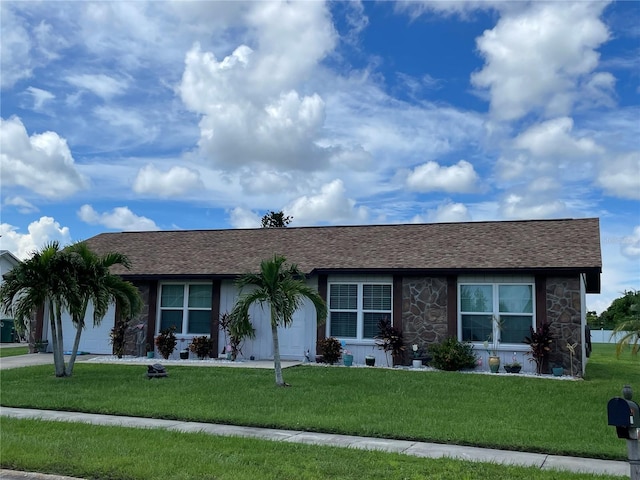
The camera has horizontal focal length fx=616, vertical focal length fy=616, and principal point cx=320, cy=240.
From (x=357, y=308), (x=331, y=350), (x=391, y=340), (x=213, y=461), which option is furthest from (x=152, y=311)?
(x=213, y=461)

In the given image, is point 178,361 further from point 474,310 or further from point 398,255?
point 474,310

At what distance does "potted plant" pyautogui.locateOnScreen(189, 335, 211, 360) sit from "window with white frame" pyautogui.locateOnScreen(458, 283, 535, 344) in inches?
318

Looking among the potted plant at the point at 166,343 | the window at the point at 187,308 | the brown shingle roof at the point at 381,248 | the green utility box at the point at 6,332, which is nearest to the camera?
the brown shingle roof at the point at 381,248

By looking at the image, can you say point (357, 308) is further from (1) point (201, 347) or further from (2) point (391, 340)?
(1) point (201, 347)

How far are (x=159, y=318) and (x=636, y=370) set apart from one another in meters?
15.6

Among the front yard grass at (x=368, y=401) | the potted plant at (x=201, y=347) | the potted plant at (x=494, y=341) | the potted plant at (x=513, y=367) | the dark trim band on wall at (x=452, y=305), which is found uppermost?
the dark trim band on wall at (x=452, y=305)

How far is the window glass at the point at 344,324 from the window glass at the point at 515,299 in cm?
445

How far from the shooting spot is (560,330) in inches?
670

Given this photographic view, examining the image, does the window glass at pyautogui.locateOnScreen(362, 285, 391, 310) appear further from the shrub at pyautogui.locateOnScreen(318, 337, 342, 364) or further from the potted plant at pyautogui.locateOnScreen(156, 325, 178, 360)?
the potted plant at pyautogui.locateOnScreen(156, 325, 178, 360)

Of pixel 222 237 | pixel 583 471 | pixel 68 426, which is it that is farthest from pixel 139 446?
pixel 222 237

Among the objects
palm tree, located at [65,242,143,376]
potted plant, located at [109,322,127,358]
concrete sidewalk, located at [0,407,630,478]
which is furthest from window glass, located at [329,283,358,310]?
concrete sidewalk, located at [0,407,630,478]

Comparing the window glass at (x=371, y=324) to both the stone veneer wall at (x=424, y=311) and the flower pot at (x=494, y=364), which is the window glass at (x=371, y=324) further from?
the flower pot at (x=494, y=364)

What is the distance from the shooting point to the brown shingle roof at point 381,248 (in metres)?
18.0

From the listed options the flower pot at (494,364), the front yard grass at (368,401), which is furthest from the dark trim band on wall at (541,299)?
the front yard grass at (368,401)
